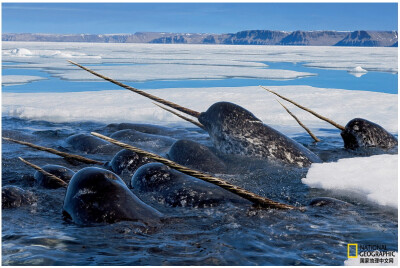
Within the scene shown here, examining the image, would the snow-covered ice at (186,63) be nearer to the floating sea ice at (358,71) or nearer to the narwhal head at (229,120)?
the floating sea ice at (358,71)

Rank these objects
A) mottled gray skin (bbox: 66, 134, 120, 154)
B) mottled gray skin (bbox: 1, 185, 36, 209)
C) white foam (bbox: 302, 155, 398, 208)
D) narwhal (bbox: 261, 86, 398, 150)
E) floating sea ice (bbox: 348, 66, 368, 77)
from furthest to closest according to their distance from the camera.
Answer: floating sea ice (bbox: 348, 66, 368, 77) < narwhal (bbox: 261, 86, 398, 150) < mottled gray skin (bbox: 66, 134, 120, 154) < white foam (bbox: 302, 155, 398, 208) < mottled gray skin (bbox: 1, 185, 36, 209)

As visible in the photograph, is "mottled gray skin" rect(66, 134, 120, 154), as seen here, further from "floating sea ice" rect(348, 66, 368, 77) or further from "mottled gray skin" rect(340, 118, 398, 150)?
"floating sea ice" rect(348, 66, 368, 77)

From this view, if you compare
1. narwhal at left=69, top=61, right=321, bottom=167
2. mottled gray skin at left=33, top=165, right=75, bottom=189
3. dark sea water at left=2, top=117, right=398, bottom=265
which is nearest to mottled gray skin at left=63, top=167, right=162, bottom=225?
dark sea water at left=2, top=117, right=398, bottom=265

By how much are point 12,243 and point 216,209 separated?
1792 millimetres

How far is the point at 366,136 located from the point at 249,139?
2186mm

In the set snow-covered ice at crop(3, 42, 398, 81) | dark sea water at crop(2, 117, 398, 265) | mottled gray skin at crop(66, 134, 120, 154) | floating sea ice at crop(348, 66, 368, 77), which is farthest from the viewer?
floating sea ice at crop(348, 66, 368, 77)

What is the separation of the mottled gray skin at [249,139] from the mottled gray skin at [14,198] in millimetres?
2960

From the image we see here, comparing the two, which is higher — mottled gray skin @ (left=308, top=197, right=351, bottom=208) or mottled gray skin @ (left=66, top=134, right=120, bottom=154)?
mottled gray skin @ (left=66, top=134, right=120, bottom=154)

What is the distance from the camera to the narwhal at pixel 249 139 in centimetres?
661

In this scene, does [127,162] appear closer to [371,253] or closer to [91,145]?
[91,145]

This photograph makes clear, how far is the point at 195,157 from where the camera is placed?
6305mm

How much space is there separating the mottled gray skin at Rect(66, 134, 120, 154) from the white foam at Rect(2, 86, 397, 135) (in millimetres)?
3176

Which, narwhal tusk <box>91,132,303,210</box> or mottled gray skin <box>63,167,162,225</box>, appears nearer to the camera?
narwhal tusk <box>91,132,303,210</box>

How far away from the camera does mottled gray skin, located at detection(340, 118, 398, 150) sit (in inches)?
303
